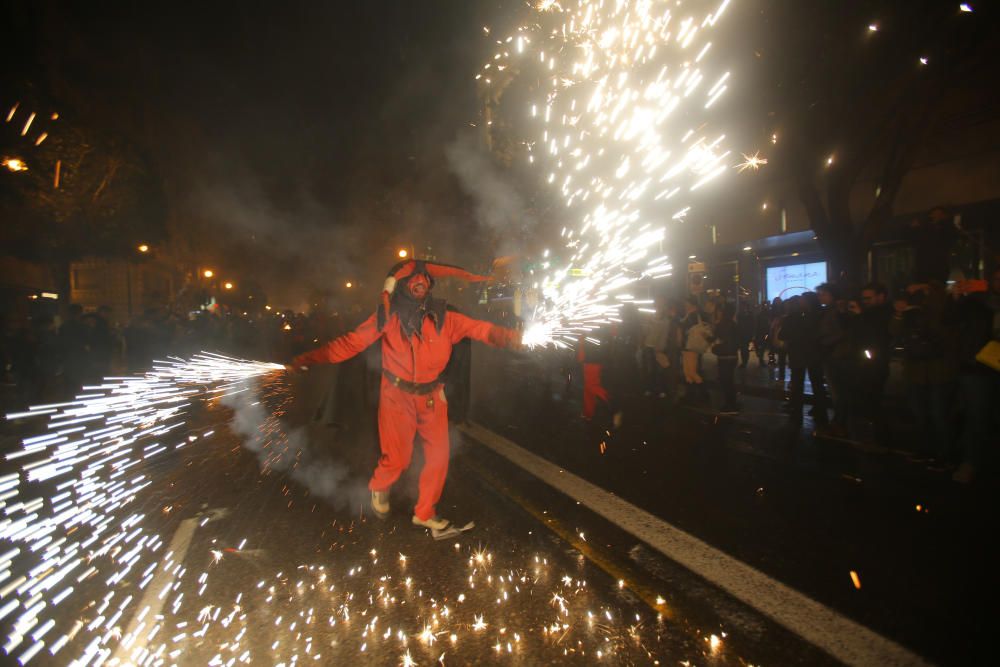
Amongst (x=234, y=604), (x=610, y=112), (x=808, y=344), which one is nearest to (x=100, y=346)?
(x=234, y=604)

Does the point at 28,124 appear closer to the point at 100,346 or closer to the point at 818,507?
the point at 100,346

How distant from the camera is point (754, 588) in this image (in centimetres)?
351

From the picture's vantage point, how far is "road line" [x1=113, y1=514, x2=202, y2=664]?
2.98m

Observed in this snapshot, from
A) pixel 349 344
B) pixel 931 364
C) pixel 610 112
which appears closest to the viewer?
Result: pixel 349 344

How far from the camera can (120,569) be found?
3.92 m

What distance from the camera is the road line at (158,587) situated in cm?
298

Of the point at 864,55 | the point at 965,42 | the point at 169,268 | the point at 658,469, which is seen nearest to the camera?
the point at 658,469

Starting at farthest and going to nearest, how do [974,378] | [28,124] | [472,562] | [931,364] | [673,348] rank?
[28,124], [673,348], [931,364], [974,378], [472,562]

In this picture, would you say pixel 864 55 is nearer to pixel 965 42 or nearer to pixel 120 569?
pixel 965 42

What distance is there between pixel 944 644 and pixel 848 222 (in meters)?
10.9

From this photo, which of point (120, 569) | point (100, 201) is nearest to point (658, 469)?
point (120, 569)

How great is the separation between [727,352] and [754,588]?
606cm

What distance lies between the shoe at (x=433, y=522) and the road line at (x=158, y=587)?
1.61m

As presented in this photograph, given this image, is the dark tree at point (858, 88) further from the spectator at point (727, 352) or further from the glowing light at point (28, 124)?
the glowing light at point (28, 124)
